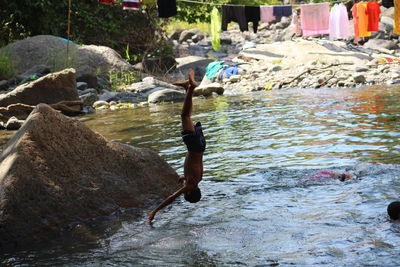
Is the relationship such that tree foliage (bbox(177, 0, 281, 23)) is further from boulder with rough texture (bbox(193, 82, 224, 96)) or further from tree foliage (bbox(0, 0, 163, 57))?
boulder with rough texture (bbox(193, 82, 224, 96))

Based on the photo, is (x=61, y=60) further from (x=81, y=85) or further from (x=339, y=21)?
(x=339, y=21)

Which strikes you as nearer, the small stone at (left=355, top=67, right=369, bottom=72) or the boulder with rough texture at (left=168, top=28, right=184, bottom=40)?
the small stone at (left=355, top=67, right=369, bottom=72)

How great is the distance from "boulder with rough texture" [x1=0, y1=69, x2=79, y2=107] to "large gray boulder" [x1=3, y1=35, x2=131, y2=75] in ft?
13.2

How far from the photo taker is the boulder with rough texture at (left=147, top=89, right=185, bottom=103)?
56.7 feet

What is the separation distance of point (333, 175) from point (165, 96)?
37.5 feet

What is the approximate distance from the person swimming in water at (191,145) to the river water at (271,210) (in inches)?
13.0

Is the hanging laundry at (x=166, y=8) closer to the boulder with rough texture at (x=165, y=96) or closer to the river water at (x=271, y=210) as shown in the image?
the boulder with rough texture at (x=165, y=96)

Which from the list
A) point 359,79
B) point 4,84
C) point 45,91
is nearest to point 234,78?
point 359,79

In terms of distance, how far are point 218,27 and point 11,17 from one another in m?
7.99

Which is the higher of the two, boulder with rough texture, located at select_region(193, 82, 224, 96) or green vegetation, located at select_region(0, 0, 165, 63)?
green vegetation, located at select_region(0, 0, 165, 63)

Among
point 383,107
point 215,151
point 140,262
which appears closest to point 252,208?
point 140,262

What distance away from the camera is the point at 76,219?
516 centimetres

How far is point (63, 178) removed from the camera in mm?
5312

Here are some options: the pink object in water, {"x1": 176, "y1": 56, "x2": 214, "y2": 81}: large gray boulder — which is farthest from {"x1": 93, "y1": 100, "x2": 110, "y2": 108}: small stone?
the pink object in water
